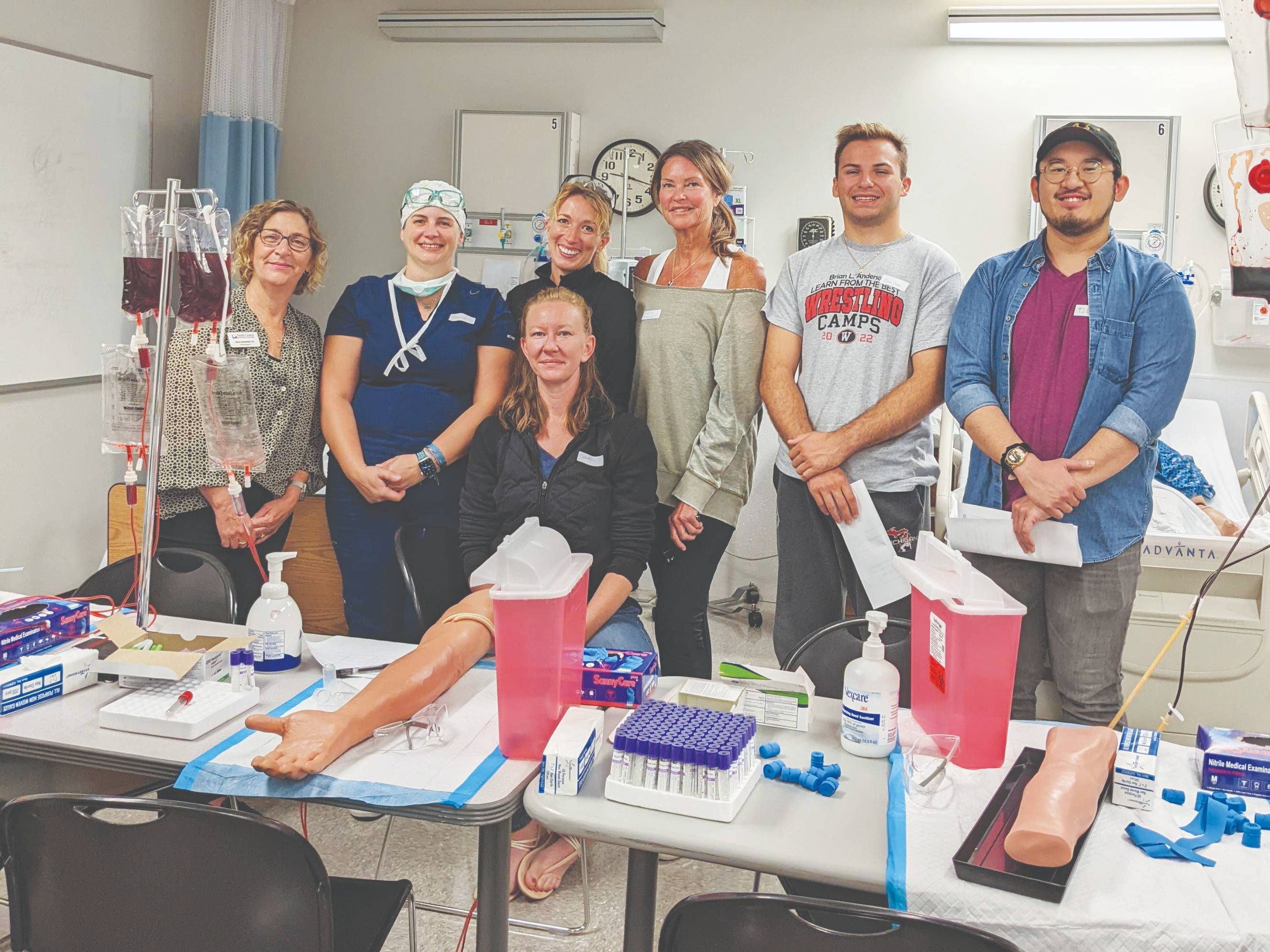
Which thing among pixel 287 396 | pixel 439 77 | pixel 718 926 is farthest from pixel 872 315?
pixel 439 77

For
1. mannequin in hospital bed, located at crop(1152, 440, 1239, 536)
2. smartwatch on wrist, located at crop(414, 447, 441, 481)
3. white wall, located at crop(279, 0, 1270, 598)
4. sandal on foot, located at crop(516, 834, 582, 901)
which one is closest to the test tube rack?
sandal on foot, located at crop(516, 834, 582, 901)

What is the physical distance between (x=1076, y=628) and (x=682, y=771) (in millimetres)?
1216

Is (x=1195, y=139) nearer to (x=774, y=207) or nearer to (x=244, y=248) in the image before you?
(x=774, y=207)

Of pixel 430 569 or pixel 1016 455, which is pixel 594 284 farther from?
pixel 1016 455

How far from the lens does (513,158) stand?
496cm

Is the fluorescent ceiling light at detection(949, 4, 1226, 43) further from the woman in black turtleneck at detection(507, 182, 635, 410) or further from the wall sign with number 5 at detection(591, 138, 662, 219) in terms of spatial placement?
the woman in black turtleneck at detection(507, 182, 635, 410)

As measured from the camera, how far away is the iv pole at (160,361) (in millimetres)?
1854

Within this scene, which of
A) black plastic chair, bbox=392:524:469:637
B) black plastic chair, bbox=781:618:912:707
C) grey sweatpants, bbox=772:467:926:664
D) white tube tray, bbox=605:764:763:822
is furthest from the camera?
grey sweatpants, bbox=772:467:926:664

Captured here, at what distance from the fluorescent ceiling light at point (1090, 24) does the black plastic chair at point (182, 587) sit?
3681 mm

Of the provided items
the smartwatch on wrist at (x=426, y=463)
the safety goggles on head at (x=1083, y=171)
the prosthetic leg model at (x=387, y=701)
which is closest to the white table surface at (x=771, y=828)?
the prosthetic leg model at (x=387, y=701)

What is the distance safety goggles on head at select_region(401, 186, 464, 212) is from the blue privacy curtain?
226 centimetres

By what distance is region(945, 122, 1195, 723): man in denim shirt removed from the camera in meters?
2.20

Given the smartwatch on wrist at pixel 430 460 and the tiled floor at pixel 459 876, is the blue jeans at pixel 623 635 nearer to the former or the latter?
the tiled floor at pixel 459 876

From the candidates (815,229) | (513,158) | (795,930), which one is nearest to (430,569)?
(795,930)
